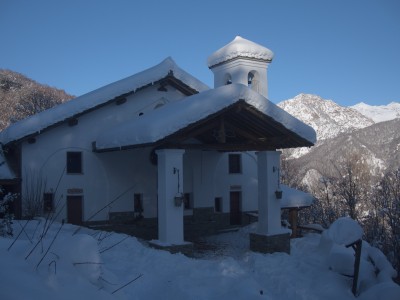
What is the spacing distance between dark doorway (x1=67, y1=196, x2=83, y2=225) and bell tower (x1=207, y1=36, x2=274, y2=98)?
342 inches

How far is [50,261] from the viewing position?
5762 mm

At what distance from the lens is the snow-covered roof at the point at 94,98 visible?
581 inches

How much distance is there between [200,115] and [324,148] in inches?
2111

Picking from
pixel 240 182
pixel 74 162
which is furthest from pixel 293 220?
pixel 74 162

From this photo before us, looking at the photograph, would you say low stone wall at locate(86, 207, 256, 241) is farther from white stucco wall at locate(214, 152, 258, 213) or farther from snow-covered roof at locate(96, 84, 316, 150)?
snow-covered roof at locate(96, 84, 316, 150)

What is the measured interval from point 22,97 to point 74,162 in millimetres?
30313

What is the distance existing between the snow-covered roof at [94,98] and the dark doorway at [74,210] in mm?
2811

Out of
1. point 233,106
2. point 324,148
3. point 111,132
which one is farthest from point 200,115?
point 324,148

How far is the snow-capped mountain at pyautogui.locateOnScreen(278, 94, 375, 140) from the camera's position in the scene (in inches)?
5719

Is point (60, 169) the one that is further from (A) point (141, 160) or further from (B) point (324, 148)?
(B) point (324, 148)

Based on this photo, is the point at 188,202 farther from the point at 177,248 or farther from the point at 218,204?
the point at 177,248

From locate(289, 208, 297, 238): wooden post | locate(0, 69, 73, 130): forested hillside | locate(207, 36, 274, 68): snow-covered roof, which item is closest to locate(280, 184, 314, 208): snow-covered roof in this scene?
locate(289, 208, 297, 238): wooden post

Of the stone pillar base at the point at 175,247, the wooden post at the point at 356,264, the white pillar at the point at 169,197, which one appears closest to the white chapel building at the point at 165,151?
the white pillar at the point at 169,197

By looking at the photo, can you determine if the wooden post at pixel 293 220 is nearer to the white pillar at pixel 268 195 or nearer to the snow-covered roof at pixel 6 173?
the white pillar at pixel 268 195
